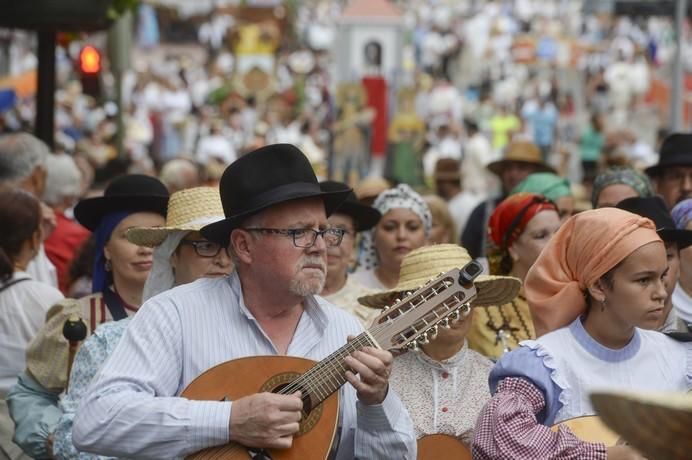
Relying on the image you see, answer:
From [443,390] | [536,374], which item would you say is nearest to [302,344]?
[536,374]

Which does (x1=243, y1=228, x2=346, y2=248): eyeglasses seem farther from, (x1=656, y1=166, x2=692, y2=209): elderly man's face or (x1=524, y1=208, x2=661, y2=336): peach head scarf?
(x1=656, y1=166, x2=692, y2=209): elderly man's face

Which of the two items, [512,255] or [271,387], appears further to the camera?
[512,255]

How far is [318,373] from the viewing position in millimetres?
4699

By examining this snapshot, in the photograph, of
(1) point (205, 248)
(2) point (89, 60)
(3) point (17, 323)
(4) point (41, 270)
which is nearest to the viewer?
(1) point (205, 248)

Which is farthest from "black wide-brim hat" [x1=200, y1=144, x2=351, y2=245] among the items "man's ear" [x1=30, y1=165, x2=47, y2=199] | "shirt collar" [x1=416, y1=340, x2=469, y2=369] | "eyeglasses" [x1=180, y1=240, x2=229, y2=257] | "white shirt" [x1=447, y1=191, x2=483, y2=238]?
"white shirt" [x1=447, y1=191, x2=483, y2=238]

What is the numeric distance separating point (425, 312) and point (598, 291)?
681 millimetres

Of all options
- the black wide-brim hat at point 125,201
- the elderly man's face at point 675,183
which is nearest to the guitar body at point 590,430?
the black wide-brim hat at point 125,201

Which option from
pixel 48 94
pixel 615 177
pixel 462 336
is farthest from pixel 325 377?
pixel 48 94

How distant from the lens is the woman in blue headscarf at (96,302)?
255 inches

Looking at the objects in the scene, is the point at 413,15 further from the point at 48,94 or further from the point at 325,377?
the point at 325,377

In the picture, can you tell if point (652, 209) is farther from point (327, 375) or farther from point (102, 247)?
point (327, 375)

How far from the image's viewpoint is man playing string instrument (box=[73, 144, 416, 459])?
15.1 feet

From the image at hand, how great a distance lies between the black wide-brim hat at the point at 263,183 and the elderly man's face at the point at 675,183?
15.6 ft

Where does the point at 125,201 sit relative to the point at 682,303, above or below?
above
